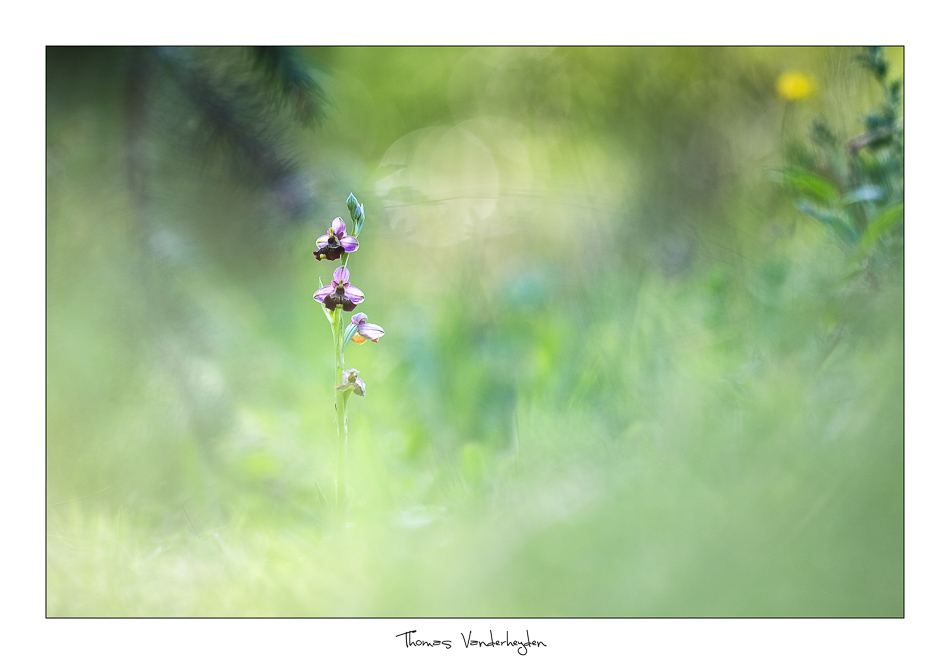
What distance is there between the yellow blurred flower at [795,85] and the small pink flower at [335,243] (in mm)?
712

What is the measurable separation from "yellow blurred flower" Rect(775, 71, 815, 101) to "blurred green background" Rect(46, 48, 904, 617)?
10 mm

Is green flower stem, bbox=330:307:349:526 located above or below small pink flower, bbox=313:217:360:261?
below

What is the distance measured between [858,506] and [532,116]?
72 centimetres

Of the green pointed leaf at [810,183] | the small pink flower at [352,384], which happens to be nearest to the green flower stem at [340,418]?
the small pink flower at [352,384]

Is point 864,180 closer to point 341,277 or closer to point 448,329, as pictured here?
point 448,329

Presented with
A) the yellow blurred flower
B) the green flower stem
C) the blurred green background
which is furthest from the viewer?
the yellow blurred flower

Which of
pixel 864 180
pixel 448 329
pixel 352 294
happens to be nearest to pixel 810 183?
pixel 864 180

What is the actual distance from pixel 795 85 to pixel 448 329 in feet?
2.20

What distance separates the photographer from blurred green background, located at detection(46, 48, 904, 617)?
67 centimetres

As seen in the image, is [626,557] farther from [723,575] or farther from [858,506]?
[858,506]

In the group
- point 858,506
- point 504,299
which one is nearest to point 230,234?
point 504,299

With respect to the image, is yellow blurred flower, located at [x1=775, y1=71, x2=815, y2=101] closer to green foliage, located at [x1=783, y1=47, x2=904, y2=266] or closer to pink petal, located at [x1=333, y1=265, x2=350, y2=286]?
green foliage, located at [x1=783, y1=47, x2=904, y2=266]

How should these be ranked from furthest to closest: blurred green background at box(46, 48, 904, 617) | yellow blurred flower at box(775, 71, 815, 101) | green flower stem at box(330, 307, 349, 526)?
1. yellow blurred flower at box(775, 71, 815, 101)
2. green flower stem at box(330, 307, 349, 526)
3. blurred green background at box(46, 48, 904, 617)

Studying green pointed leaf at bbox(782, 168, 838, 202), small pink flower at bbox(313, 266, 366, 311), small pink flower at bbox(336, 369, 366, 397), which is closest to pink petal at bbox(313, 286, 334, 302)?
small pink flower at bbox(313, 266, 366, 311)
